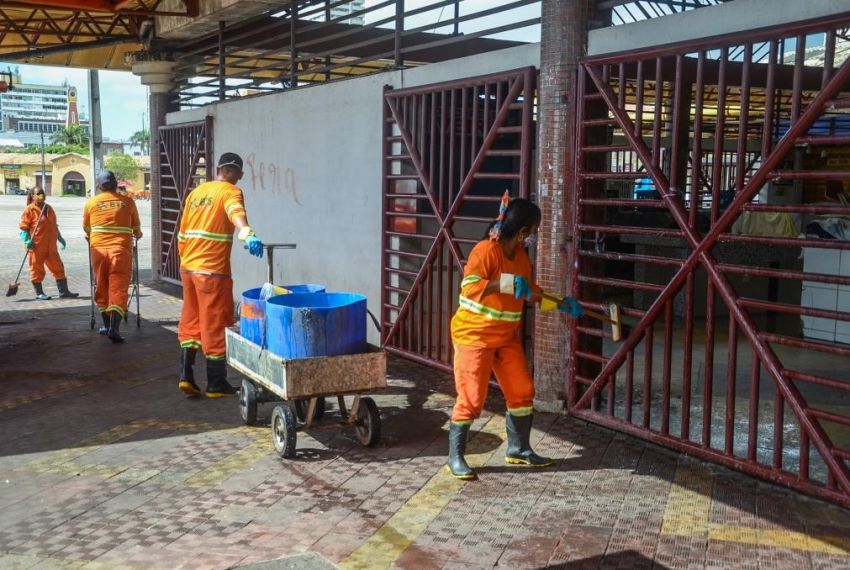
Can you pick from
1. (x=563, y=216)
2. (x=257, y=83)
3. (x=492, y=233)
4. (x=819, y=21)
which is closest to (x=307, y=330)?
(x=492, y=233)

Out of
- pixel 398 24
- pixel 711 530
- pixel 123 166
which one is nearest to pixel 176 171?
pixel 398 24

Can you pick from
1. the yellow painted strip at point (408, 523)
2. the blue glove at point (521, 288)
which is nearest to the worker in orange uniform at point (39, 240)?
the yellow painted strip at point (408, 523)

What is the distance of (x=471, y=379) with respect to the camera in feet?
18.6

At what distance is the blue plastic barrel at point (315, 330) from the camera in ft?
19.8

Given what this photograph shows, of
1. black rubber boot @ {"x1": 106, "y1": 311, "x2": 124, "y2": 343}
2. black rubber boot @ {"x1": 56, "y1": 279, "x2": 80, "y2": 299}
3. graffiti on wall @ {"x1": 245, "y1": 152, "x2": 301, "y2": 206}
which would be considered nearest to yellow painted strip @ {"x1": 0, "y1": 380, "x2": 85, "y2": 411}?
black rubber boot @ {"x1": 106, "y1": 311, "x2": 124, "y2": 343}

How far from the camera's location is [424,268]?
889 cm

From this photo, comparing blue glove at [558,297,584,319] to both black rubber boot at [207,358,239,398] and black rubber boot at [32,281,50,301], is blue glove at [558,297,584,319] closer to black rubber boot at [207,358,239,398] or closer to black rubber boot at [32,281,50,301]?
black rubber boot at [207,358,239,398]

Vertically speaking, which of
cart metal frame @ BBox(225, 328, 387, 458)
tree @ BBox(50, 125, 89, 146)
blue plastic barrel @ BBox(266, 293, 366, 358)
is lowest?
cart metal frame @ BBox(225, 328, 387, 458)

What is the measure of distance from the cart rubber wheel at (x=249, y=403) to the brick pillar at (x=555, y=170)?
2335mm

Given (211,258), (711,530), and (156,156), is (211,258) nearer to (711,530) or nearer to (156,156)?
(711,530)

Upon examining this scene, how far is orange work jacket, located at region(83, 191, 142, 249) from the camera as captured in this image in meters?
10.8

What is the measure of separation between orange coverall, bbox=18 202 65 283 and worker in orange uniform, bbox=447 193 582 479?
10.7 m

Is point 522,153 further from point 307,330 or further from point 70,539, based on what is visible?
point 70,539

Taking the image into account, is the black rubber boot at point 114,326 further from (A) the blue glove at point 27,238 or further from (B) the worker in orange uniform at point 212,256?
(A) the blue glove at point 27,238
